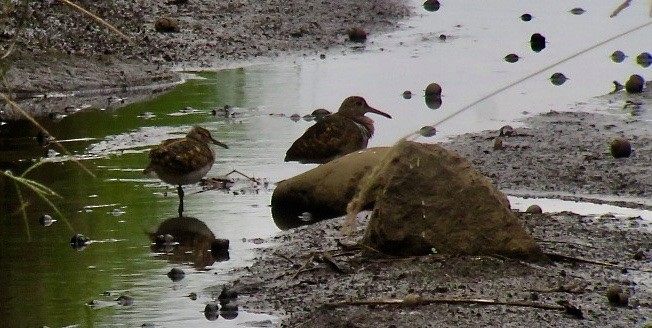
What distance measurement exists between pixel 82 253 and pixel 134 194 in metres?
1.68

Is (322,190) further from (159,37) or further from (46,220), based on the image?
(159,37)

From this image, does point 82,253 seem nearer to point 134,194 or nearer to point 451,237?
point 134,194

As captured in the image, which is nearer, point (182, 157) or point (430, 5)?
point (182, 157)

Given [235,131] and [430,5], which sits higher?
[430,5]

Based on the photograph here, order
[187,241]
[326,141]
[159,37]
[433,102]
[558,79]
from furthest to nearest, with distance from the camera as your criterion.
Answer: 1. [159,37]
2. [558,79]
3. [433,102]
4. [326,141]
5. [187,241]

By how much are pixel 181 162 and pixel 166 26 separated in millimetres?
7845

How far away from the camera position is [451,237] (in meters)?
6.93

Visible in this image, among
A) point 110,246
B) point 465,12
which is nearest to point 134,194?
point 110,246

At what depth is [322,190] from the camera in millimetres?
8984

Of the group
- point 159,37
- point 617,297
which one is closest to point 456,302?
point 617,297

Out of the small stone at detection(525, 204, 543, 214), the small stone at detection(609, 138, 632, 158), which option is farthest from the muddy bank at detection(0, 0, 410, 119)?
the small stone at detection(525, 204, 543, 214)

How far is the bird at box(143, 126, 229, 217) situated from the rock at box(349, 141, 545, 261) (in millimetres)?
2427

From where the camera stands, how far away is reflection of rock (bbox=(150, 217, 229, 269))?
7.79 m

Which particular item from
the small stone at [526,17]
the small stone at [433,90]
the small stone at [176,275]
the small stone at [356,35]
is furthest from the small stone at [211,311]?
the small stone at [526,17]
